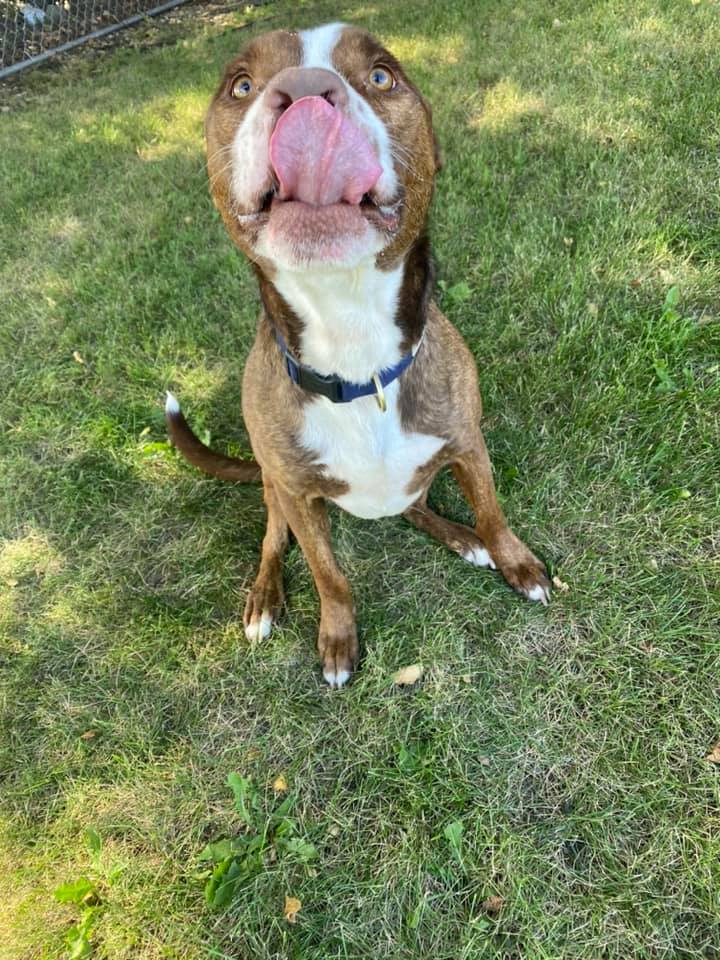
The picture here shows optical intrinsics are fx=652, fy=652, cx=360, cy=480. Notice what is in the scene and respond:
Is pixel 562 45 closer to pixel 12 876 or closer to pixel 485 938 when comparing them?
pixel 485 938

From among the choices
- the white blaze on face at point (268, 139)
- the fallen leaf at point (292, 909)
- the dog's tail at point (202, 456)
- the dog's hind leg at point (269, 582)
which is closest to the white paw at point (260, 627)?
the dog's hind leg at point (269, 582)

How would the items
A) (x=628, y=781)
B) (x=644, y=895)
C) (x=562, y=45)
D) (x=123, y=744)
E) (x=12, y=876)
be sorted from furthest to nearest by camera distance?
(x=562, y=45), (x=123, y=744), (x=12, y=876), (x=628, y=781), (x=644, y=895)

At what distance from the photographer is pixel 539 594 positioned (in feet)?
9.04

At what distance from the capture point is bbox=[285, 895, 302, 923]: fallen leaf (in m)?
2.20

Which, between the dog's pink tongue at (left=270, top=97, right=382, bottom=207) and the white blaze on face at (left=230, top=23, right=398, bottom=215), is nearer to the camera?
the dog's pink tongue at (left=270, top=97, right=382, bottom=207)

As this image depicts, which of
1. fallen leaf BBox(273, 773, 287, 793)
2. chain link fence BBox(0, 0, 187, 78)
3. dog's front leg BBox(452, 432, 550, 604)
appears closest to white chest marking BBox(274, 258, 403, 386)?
dog's front leg BBox(452, 432, 550, 604)

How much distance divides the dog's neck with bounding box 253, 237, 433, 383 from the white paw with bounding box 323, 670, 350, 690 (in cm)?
125

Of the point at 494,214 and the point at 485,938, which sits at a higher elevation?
the point at 494,214

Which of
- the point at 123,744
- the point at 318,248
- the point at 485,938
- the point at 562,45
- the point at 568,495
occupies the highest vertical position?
the point at 318,248

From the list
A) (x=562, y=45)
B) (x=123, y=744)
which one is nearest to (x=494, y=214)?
(x=562, y=45)

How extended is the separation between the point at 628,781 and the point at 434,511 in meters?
1.40

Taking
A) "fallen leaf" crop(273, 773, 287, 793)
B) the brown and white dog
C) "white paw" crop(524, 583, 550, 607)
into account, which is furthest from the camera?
"white paw" crop(524, 583, 550, 607)

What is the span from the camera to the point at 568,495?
302 cm

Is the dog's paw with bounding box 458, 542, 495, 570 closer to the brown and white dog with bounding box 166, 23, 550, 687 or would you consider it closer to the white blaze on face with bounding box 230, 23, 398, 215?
the brown and white dog with bounding box 166, 23, 550, 687
